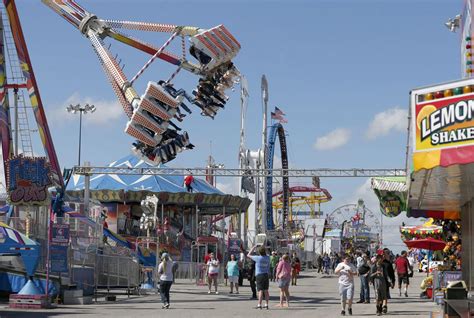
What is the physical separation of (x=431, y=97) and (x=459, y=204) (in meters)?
Result: 10.6

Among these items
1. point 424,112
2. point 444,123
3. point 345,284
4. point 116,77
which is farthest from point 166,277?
point 116,77

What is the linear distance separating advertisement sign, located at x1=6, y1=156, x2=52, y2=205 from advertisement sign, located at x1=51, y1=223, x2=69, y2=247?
3.38 ft

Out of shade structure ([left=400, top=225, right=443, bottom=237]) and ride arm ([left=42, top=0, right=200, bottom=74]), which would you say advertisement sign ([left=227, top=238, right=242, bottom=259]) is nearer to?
shade structure ([left=400, top=225, right=443, bottom=237])

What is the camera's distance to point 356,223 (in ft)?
387

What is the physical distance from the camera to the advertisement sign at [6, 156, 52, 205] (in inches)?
995

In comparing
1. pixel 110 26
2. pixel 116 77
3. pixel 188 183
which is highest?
pixel 110 26

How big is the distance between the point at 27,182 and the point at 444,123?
1458 centimetres

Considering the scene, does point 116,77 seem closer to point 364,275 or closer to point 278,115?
point 364,275

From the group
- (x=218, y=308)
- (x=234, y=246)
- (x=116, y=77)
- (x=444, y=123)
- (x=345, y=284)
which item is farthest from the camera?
(x=234, y=246)

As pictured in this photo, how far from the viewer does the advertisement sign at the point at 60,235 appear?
2462 cm

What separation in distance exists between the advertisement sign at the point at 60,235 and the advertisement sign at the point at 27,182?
1.03m

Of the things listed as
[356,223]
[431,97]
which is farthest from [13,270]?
[356,223]

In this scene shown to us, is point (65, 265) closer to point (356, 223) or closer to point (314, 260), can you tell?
point (314, 260)

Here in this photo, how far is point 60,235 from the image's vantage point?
974 inches
